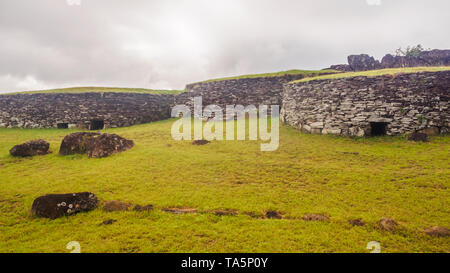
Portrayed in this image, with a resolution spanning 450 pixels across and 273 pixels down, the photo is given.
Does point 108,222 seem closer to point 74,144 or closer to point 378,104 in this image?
point 74,144

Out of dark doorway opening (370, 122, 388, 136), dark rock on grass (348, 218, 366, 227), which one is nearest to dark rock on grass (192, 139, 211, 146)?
dark rock on grass (348, 218, 366, 227)

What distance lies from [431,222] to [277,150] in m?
7.33

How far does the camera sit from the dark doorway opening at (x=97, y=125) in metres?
20.5

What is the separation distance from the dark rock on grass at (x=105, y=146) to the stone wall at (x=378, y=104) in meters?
12.6

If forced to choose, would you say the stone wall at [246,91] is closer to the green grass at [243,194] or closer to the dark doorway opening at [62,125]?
the green grass at [243,194]

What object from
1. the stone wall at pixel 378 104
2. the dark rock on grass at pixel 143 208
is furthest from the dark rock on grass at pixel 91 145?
the stone wall at pixel 378 104

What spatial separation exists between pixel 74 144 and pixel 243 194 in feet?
33.8

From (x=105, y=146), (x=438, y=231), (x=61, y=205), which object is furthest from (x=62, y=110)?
(x=438, y=231)

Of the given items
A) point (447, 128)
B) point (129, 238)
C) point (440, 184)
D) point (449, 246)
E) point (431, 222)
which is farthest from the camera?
point (447, 128)

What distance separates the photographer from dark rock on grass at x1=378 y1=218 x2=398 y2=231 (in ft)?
15.6

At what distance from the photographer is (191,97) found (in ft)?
80.4

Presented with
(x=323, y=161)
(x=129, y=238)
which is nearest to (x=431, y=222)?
Result: (x=323, y=161)
